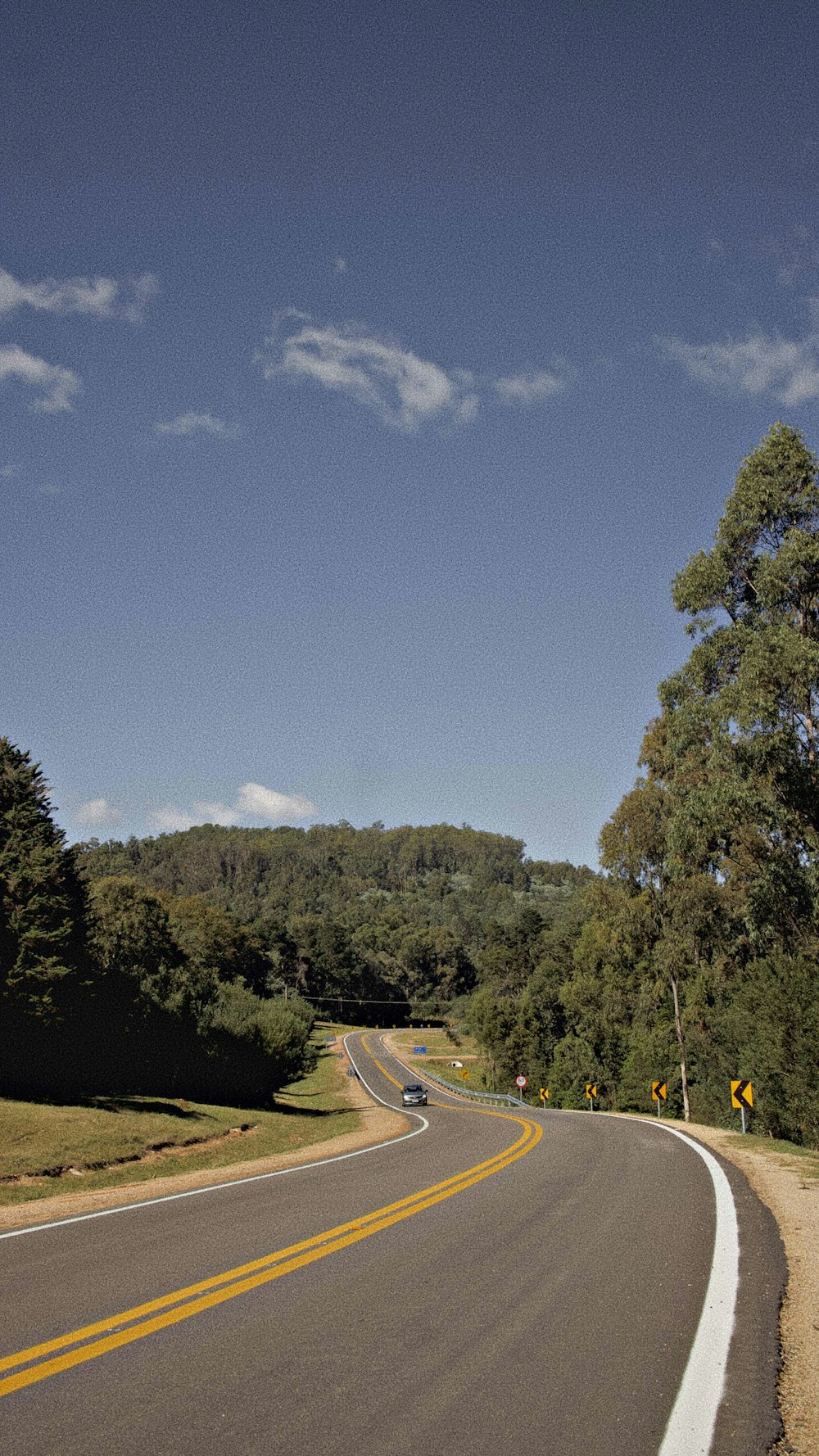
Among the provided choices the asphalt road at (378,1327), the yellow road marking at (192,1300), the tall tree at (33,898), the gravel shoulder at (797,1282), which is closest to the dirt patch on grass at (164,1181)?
the asphalt road at (378,1327)

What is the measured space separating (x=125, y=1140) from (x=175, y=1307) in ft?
50.4

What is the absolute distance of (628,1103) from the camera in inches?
2045

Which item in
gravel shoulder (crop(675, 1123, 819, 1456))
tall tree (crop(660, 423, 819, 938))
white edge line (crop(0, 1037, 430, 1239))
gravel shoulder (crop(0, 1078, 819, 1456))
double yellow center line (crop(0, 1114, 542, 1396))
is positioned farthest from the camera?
tall tree (crop(660, 423, 819, 938))

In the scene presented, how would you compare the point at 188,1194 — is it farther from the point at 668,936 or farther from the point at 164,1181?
the point at 668,936

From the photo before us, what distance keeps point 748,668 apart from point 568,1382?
19.6 m

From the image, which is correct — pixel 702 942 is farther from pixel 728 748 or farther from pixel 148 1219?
pixel 148 1219

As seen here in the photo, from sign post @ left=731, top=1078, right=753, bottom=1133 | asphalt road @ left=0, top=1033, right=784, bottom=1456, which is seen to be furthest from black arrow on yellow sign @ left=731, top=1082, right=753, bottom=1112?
asphalt road @ left=0, top=1033, right=784, bottom=1456

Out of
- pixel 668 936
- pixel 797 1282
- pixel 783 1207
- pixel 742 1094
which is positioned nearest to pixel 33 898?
pixel 668 936

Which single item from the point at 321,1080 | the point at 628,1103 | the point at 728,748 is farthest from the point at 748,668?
the point at 321,1080

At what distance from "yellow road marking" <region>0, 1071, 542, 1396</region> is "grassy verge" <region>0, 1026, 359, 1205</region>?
6658 mm

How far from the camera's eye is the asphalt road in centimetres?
418

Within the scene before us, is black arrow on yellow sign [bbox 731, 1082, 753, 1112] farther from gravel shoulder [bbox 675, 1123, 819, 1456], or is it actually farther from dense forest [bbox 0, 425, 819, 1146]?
dense forest [bbox 0, 425, 819, 1146]

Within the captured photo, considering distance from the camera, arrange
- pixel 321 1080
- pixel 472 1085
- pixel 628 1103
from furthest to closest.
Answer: pixel 472 1085 → pixel 321 1080 → pixel 628 1103

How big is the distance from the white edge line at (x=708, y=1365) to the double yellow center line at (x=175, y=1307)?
328cm
